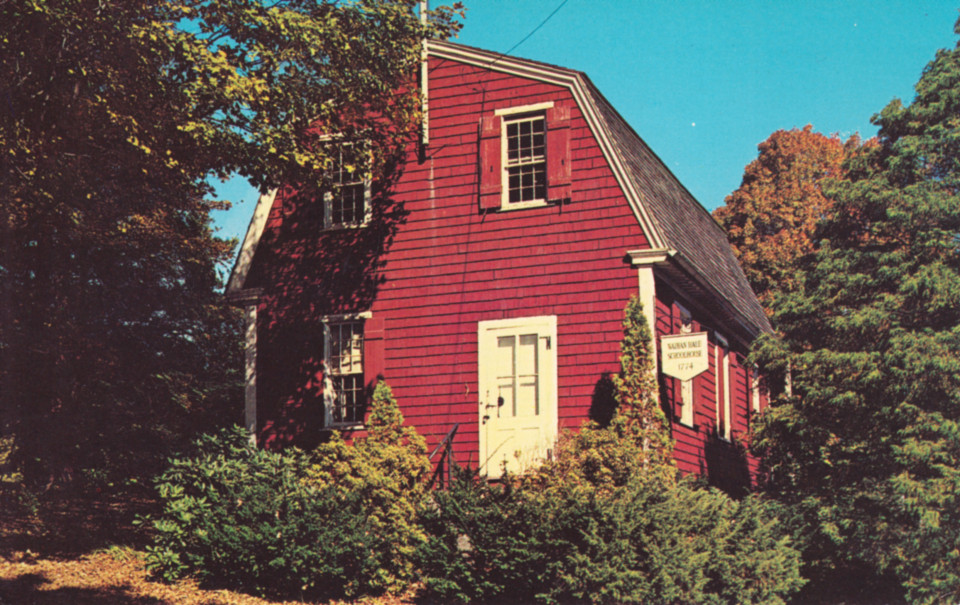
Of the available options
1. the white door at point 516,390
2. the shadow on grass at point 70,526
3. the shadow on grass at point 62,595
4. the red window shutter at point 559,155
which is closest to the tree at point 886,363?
the white door at point 516,390

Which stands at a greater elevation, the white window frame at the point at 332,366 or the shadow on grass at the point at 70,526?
the white window frame at the point at 332,366

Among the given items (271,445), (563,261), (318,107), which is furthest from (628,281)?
(271,445)

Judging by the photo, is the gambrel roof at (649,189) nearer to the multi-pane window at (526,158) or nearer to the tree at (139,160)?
the multi-pane window at (526,158)

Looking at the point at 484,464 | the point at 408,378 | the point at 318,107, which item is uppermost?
the point at 318,107

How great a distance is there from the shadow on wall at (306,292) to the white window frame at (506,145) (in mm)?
1863

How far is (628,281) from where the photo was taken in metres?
14.9

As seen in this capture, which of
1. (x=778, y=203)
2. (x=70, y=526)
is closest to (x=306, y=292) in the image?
(x=70, y=526)

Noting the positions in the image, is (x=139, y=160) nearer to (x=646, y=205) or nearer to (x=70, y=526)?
(x=70, y=526)

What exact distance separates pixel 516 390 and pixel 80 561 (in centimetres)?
704

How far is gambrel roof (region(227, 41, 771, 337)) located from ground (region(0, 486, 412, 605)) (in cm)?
490

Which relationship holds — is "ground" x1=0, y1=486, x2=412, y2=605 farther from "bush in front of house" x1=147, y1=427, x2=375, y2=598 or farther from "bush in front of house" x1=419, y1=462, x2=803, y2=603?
"bush in front of house" x1=419, y1=462, x2=803, y2=603

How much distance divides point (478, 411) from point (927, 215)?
753cm

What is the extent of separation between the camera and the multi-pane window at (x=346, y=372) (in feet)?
54.3

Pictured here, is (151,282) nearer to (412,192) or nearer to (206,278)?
(206,278)
